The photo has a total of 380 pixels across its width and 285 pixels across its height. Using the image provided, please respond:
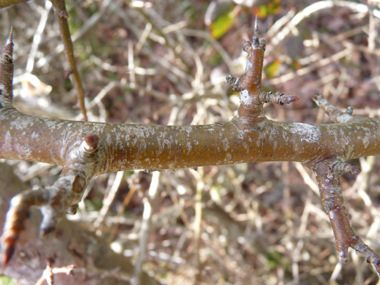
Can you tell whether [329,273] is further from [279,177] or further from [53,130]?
[53,130]

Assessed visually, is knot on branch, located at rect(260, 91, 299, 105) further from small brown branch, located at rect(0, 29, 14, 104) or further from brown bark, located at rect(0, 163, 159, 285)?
brown bark, located at rect(0, 163, 159, 285)

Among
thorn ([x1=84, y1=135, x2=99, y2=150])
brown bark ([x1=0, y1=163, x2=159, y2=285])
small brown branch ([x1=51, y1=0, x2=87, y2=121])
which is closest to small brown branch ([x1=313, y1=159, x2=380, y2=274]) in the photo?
thorn ([x1=84, y1=135, x2=99, y2=150])

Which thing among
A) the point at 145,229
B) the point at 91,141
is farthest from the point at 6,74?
the point at 145,229

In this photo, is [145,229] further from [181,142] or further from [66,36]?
[66,36]

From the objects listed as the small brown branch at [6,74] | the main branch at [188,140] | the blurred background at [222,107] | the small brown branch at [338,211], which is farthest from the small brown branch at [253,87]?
the blurred background at [222,107]

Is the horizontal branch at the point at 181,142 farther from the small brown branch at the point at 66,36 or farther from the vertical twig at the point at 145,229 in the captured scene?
the vertical twig at the point at 145,229

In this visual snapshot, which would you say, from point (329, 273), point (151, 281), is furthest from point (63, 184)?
point (329, 273)
